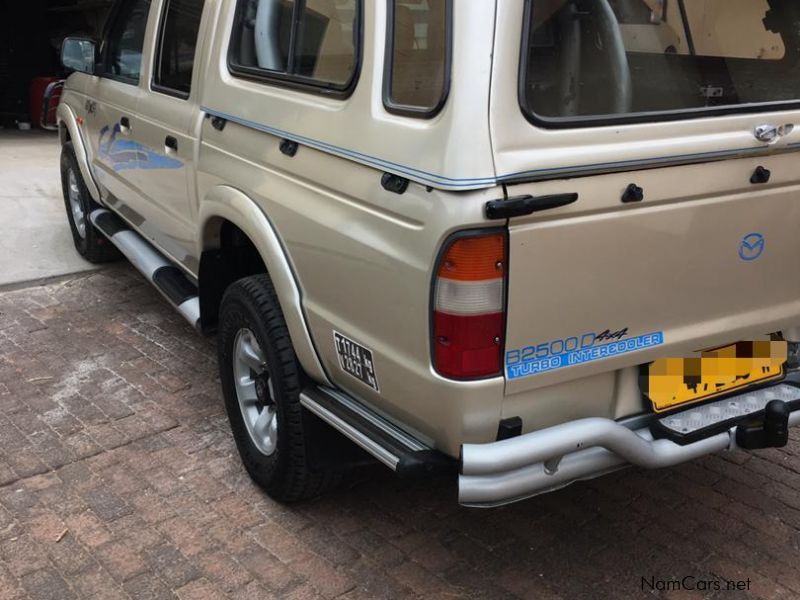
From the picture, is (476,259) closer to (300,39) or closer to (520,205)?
(520,205)

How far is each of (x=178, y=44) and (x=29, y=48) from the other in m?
10.1

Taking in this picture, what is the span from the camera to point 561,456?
2244mm

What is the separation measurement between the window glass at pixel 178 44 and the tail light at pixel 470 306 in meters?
1.95

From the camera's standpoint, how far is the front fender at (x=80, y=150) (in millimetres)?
5297

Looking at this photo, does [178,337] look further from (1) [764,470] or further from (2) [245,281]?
(1) [764,470]

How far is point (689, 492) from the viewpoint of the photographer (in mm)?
3303

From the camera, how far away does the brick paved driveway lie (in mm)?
2797

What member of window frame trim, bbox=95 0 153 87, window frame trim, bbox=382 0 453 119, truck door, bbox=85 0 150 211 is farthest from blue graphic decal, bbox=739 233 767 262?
window frame trim, bbox=95 0 153 87

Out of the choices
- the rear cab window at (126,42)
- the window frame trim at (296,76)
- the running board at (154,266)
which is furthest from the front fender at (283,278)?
the rear cab window at (126,42)

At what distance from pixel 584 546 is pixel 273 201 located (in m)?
1.65

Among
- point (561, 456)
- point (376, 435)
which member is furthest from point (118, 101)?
point (561, 456)

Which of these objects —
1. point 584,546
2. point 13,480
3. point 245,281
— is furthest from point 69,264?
point 584,546

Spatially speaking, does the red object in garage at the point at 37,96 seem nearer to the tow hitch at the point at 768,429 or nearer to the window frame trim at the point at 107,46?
the window frame trim at the point at 107,46

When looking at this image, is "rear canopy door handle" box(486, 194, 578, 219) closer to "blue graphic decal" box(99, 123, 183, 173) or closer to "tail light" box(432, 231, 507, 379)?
"tail light" box(432, 231, 507, 379)
